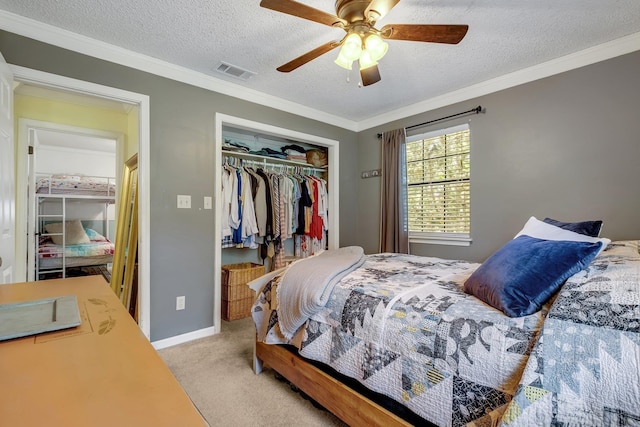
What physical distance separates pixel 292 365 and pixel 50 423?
144 centimetres

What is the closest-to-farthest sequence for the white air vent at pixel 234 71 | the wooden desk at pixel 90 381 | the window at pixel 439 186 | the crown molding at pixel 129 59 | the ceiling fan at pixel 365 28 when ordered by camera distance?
the wooden desk at pixel 90 381 < the ceiling fan at pixel 365 28 < the crown molding at pixel 129 59 < the white air vent at pixel 234 71 < the window at pixel 439 186

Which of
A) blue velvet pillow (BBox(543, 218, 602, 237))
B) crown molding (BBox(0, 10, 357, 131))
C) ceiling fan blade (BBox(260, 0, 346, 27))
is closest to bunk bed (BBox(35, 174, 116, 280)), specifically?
crown molding (BBox(0, 10, 357, 131))

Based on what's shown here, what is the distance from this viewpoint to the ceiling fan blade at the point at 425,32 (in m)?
1.56

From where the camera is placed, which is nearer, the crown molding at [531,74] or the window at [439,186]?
the crown molding at [531,74]

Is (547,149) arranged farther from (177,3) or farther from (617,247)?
(177,3)

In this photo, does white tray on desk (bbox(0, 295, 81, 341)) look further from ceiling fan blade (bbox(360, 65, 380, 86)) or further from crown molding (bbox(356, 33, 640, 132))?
crown molding (bbox(356, 33, 640, 132))

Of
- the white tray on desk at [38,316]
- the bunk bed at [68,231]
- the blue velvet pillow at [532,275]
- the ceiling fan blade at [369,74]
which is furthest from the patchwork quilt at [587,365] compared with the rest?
the bunk bed at [68,231]

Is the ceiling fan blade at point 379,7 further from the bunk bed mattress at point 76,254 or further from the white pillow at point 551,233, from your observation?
the bunk bed mattress at point 76,254

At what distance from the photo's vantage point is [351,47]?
1683 mm

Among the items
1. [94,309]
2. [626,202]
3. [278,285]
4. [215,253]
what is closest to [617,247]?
[626,202]

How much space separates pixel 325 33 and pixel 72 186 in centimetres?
497

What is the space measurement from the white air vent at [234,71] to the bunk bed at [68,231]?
3.67 meters

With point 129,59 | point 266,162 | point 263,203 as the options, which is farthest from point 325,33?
point 266,162

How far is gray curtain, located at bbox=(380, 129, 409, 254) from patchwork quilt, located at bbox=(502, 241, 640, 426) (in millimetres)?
2532
